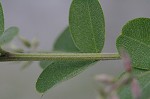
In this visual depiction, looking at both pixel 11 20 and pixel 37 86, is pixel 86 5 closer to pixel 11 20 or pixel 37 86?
pixel 37 86

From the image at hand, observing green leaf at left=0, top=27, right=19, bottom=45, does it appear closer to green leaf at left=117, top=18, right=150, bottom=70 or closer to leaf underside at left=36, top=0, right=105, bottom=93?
leaf underside at left=36, top=0, right=105, bottom=93

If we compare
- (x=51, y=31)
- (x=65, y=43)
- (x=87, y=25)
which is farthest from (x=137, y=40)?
(x=51, y=31)

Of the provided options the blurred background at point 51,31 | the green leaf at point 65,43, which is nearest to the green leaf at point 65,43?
the green leaf at point 65,43

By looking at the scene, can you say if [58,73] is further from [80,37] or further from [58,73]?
[80,37]

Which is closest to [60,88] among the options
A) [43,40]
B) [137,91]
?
[43,40]

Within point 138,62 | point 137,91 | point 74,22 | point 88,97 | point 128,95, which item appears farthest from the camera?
point 88,97

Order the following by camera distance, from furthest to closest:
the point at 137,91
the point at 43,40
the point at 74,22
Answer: the point at 43,40 < the point at 74,22 < the point at 137,91
